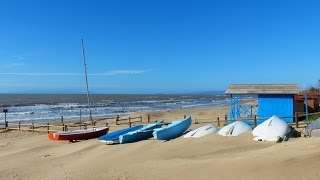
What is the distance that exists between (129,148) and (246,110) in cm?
1098

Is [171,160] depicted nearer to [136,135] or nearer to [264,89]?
[136,135]

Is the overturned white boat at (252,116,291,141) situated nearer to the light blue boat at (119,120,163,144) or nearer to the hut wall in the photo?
the light blue boat at (119,120,163,144)


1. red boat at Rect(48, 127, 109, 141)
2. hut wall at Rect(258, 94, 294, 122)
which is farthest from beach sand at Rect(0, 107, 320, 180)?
hut wall at Rect(258, 94, 294, 122)

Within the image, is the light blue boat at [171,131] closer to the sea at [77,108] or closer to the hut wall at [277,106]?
the hut wall at [277,106]

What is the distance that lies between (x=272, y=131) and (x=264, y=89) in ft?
28.4

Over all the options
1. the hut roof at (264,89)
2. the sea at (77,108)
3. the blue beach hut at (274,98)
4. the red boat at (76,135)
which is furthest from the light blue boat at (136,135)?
the sea at (77,108)

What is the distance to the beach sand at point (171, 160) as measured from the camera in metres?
10.6

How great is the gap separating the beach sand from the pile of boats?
0.51 meters

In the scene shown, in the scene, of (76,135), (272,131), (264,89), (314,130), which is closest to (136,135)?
(76,135)

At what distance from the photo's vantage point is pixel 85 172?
45.9 ft

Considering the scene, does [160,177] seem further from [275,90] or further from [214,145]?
[275,90]

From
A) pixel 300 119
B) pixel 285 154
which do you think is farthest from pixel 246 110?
pixel 285 154

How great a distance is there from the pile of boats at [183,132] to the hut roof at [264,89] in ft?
16.8

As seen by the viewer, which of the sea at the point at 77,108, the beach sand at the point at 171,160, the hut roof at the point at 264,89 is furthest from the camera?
the sea at the point at 77,108
